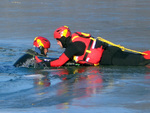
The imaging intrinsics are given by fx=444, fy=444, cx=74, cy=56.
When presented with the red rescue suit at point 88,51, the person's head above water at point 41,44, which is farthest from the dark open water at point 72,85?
the person's head above water at point 41,44

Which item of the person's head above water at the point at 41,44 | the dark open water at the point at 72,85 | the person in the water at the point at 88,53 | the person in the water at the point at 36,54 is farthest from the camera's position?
the person's head above water at the point at 41,44

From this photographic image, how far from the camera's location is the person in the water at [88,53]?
10156 millimetres

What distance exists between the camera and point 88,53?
10.3 metres

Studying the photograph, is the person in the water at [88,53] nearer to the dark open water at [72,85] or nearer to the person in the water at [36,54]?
the dark open water at [72,85]

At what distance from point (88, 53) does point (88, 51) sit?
1.9 inches

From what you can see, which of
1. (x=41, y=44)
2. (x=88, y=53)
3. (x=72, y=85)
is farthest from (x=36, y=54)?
(x=72, y=85)

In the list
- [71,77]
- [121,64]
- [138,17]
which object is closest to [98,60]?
[121,64]

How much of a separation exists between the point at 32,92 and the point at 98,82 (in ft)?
4.49

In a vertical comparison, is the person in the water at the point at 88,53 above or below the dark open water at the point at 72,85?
above

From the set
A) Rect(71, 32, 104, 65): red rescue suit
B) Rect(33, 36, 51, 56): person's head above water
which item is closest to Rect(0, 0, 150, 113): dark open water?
Rect(71, 32, 104, 65): red rescue suit

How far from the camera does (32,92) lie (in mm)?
7609

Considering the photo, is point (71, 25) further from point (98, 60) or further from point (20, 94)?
point (20, 94)

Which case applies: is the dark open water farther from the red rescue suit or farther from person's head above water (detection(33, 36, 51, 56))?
person's head above water (detection(33, 36, 51, 56))

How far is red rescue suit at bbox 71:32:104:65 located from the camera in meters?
10.2
